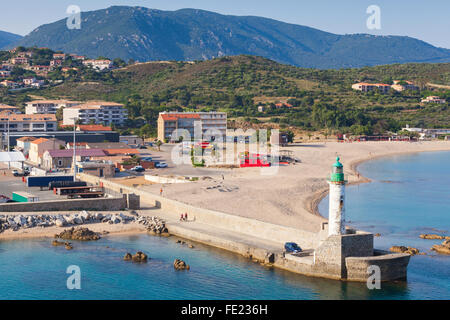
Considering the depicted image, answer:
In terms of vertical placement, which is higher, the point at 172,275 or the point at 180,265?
the point at 180,265

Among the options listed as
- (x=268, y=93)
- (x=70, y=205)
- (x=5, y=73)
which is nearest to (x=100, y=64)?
(x=5, y=73)

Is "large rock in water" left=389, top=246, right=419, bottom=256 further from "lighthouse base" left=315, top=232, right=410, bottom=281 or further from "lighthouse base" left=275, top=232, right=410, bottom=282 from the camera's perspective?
"lighthouse base" left=315, top=232, right=410, bottom=281

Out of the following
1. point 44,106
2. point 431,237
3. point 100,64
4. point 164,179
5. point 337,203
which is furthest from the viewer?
point 100,64

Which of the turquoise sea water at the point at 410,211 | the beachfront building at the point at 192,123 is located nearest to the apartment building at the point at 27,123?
the beachfront building at the point at 192,123

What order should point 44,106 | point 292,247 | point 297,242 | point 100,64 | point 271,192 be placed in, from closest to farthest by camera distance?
point 292,247 → point 297,242 → point 271,192 → point 44,106 → point 100,64

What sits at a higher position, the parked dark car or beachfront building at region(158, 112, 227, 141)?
beachfront building at region(158, 112, 227, 141)

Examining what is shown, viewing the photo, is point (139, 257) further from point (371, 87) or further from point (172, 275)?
point (371, 87)

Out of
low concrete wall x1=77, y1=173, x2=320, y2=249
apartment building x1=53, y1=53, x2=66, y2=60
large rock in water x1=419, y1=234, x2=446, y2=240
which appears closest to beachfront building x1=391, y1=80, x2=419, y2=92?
apartment building x1=53, y1=53, x2=66, y2=60

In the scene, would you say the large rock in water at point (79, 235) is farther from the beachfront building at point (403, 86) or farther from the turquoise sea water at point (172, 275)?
the beachfront building at point (403, 86)
